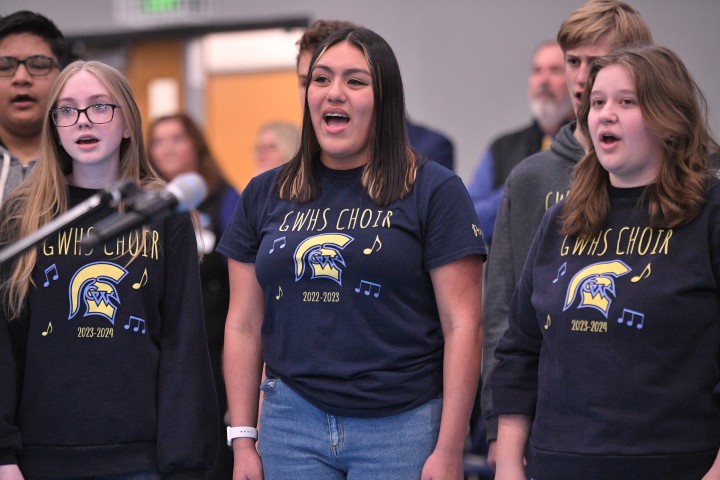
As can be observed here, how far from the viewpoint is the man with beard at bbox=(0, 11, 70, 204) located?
11.7ft

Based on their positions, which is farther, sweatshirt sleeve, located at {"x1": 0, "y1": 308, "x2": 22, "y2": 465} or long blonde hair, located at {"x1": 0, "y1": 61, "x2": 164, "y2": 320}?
long blonde hair, located at {"x1": 0, "y1": 61, "x2": 164, "y2": 320}

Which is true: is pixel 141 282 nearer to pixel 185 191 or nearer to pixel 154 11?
pixel 185 191

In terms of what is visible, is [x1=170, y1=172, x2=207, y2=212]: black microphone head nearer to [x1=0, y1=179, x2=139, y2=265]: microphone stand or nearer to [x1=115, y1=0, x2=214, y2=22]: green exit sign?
[x1=0, y1=179, x2=139, y2=265]: microphone stand

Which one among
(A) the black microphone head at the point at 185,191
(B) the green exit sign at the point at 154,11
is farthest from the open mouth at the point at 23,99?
(B) the green exit sign at the point at 154,11

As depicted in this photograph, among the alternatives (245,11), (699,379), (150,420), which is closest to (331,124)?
(150,420)

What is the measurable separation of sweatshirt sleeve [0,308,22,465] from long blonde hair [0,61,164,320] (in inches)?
2.8

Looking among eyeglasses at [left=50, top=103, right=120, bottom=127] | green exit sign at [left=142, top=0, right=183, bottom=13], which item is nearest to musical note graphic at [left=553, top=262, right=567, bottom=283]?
eyeglasses at [left=50, top=103, right=120, bottom=127]

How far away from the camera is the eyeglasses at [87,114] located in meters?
3.04

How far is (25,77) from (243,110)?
5537 millimetres

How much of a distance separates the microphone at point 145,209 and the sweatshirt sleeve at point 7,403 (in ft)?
3.15

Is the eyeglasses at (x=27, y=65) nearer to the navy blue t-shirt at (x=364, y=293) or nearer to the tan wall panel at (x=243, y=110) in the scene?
the navy blue t-shirt at (x=364, y=293)

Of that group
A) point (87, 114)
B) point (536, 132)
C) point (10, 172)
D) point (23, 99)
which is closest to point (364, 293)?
point (87, 114)

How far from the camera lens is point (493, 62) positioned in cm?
743

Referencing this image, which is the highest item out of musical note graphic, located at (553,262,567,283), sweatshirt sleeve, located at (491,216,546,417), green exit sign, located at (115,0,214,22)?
green exit sign, located at (115,0,214,22)
